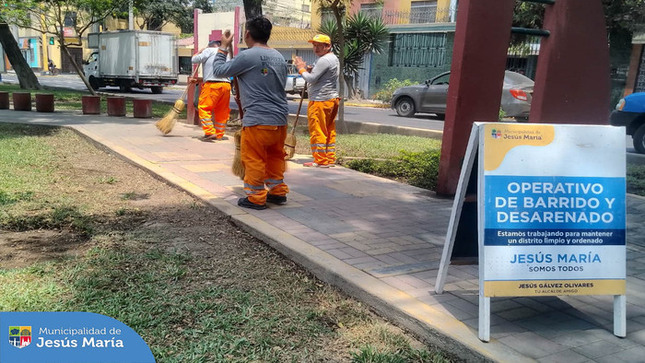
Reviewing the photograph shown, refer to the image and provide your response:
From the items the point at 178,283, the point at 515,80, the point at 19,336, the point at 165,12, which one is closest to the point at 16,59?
the point at 515,80

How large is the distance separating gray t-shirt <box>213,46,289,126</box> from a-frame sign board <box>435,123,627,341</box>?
247 centimetres

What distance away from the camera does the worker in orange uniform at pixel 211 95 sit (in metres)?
9.50

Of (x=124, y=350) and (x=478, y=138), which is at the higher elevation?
(x=478, y=138)

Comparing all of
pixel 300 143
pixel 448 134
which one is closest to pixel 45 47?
pixel 300 143

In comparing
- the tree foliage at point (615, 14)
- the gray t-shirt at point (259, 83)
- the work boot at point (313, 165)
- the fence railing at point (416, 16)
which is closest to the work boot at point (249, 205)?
the gray t-shirt at point (259, 83)

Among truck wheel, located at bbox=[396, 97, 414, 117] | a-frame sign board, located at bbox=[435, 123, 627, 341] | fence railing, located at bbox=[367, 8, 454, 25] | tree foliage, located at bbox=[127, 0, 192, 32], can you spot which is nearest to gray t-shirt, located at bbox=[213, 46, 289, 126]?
a-frame sign board, located at bbox=[435, 123, 627, 341]

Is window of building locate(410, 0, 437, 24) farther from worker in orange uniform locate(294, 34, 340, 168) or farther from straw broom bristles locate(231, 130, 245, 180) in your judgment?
straw broom bristles locate(231, 130, 245, 180)

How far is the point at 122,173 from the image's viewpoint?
7254 mm

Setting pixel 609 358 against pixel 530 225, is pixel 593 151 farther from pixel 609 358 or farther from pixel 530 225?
pixel 609 358

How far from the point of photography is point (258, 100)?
17.2 ft

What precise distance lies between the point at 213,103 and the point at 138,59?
19795mm

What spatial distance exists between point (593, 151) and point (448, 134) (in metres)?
2.82

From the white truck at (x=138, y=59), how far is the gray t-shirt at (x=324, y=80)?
72.9ft

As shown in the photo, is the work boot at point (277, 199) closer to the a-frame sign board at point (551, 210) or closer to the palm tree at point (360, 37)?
the a-frame sign board at point (551, 210)
